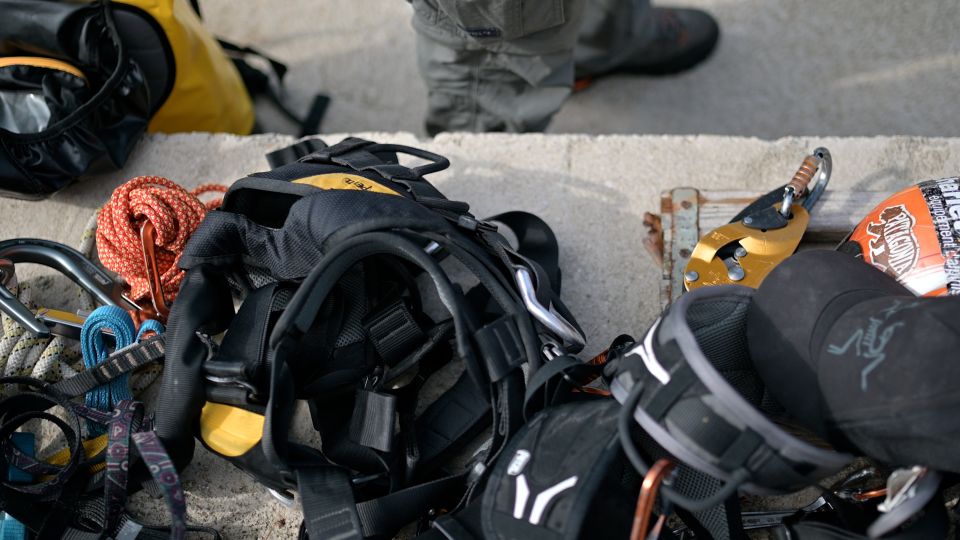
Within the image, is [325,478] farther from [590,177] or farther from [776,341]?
[590,177]

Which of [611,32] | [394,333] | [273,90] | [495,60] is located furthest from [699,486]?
[273,90]

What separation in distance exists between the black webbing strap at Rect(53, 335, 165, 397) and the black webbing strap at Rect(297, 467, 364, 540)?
54 cm

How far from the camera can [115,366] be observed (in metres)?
1.85

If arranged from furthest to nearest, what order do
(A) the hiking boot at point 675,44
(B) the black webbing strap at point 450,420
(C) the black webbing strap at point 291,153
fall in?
1. (A) the hiking boot at point 675,44
2. (C) the black webbing strap at point 291,153
3. (B) the black webbing strap at point 450,420

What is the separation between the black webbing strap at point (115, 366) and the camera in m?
1.84

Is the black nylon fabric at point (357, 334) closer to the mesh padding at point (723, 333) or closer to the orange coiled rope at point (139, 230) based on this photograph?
the orange coiled rope at point (139, 230)

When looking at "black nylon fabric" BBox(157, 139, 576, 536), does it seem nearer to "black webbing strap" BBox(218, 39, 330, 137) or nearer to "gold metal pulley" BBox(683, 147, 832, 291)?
"gold metal pulley" BBox(683, 147, 832, 291)

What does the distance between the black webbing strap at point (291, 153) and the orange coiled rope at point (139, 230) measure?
0.93 feet

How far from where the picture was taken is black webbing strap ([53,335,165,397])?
1839 millimetres

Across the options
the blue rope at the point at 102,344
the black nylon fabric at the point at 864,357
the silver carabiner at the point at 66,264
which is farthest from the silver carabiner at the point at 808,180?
the silver carabiner at the point at 66,264

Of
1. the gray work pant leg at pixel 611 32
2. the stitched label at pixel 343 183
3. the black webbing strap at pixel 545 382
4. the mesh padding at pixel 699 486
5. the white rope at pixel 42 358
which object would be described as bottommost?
the white rope at pixel 42 358

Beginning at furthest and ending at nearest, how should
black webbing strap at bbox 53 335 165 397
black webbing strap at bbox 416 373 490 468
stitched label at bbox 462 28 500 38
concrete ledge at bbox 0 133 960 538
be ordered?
stitched label at bbox 462 28 500 38 < concrete ledge at bbox 0 133 960 538 < black webbing strap at bbox 53 335 165 397 < black webbing strap at bbox 416 373 490 468

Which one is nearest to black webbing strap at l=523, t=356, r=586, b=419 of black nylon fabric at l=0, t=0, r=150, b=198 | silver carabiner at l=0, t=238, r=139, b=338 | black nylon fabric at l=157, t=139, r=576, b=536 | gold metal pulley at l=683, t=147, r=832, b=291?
black nylon fabric at l=157, t=139, r=576, b=536

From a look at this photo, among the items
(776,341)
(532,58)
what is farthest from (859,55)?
(776,341)
